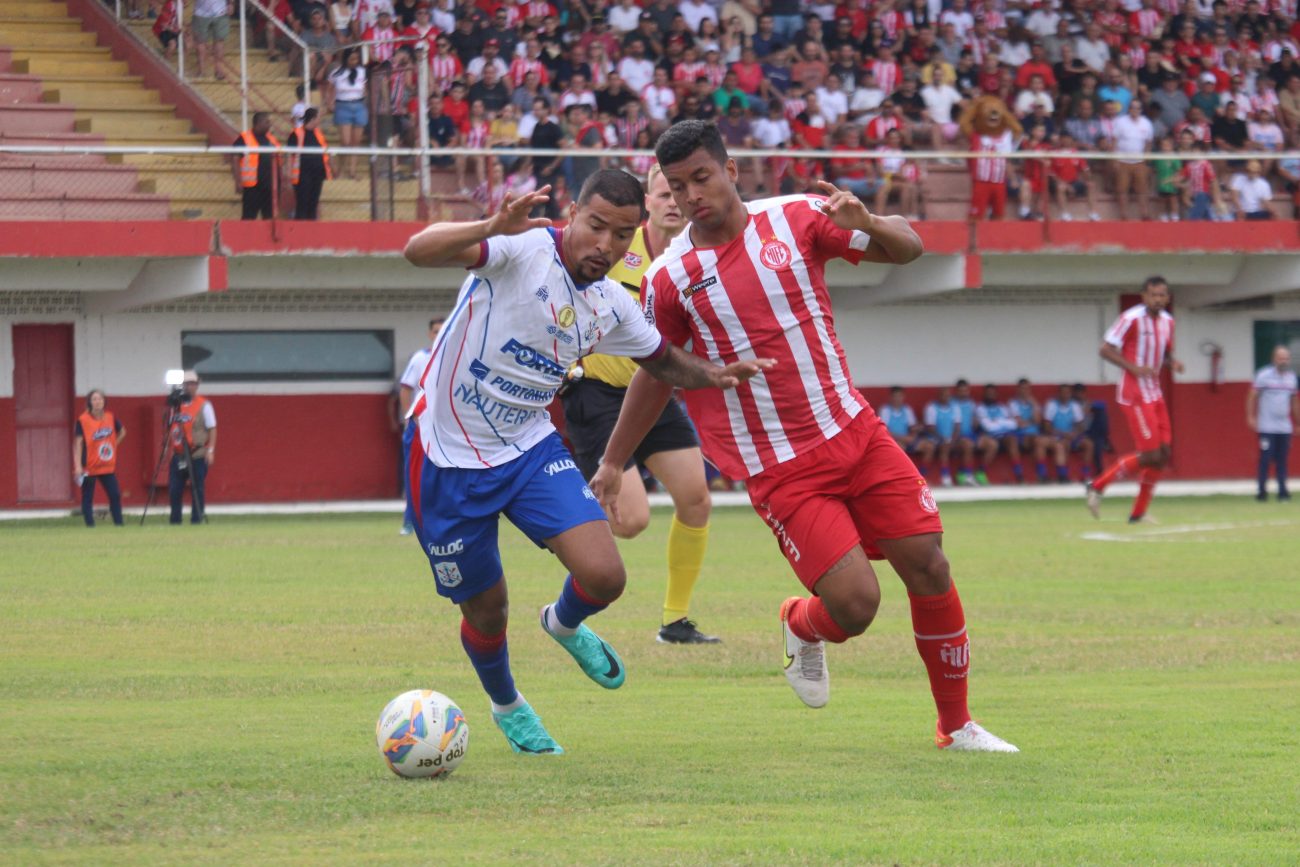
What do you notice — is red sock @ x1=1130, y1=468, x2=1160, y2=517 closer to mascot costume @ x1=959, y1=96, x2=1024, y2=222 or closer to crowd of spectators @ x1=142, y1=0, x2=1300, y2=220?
crowd of spectators @ x1=142, y1=0, x2=1300, y2=220

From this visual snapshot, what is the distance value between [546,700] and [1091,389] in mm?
26051

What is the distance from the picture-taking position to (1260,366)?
33781mm

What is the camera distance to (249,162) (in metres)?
24.8

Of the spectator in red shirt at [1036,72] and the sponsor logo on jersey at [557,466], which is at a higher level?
the spectator in red shirt at [1036,72]

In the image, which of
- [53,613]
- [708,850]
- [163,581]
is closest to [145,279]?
[163,581]

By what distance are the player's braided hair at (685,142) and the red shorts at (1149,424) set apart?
1337 centimetres

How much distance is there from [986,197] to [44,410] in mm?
14857

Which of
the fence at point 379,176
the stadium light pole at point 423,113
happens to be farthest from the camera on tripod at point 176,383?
the stadium light pole at point 423,113

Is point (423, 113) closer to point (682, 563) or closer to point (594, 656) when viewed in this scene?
point (682, 563)

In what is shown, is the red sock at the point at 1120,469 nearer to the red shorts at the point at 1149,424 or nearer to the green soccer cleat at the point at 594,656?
the red shorts at the point at 1149,424

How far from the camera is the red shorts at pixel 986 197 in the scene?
28250 mm

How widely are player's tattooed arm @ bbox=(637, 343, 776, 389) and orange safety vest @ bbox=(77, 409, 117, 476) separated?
17.4m

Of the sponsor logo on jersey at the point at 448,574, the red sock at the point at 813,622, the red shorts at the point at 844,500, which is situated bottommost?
the red sock at the point at 813,622

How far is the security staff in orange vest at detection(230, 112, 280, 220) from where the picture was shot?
973 inches
